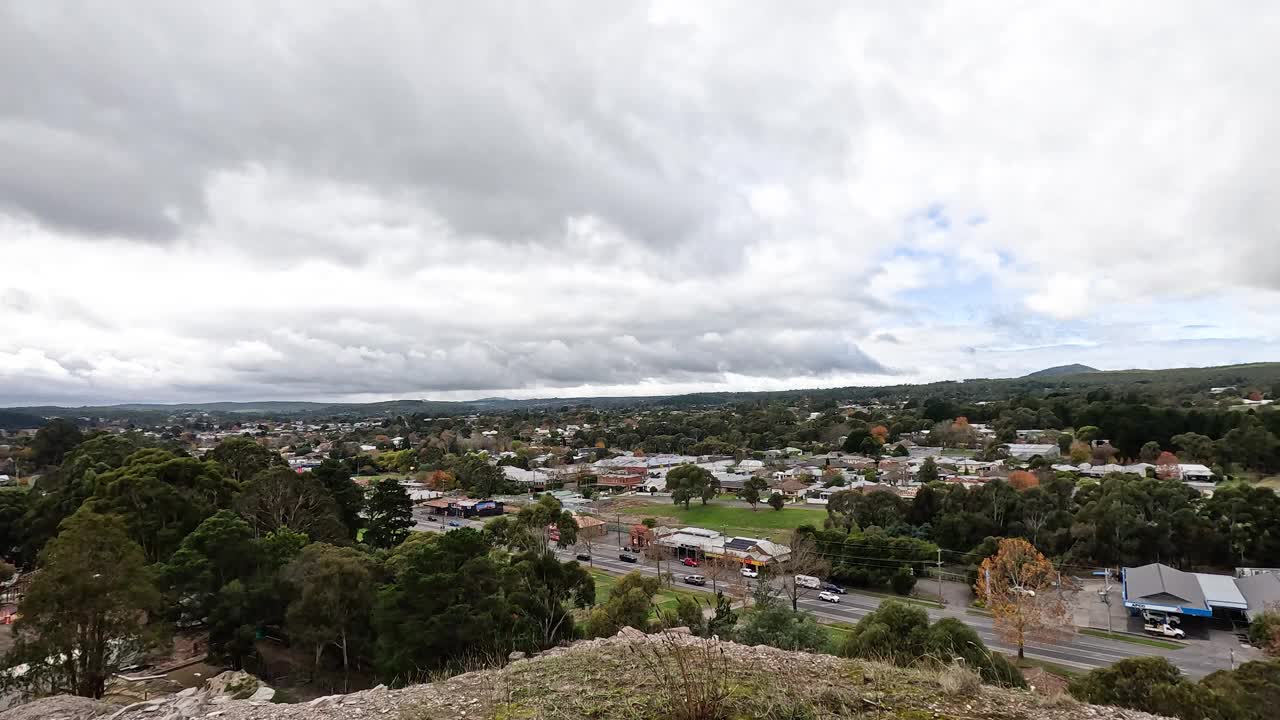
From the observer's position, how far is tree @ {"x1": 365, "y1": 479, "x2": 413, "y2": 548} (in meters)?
32.0

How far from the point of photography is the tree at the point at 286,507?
26.2 meters

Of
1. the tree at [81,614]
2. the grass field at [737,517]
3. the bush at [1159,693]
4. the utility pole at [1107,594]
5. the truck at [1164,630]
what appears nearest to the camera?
the bush at [1159,693]

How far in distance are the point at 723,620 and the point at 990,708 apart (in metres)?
14.2

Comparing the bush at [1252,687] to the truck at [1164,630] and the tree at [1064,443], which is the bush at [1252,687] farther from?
the tree at [1064,443]

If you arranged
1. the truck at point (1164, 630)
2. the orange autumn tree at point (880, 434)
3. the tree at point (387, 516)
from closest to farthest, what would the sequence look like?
the truck at point (1164, 630) < the tree at point (387, 516) < the orange autumn tree at point (880, 434)

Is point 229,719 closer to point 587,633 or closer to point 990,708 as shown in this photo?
point 990,708

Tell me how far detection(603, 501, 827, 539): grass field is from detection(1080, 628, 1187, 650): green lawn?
59.4 ft

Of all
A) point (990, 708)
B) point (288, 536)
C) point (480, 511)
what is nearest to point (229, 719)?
point (990, 708)

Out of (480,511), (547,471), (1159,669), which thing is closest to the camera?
(1159,669)

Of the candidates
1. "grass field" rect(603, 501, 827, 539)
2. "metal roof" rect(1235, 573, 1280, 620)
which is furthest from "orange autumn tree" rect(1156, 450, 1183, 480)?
"grass field" rect(603, 501, 827, 539)

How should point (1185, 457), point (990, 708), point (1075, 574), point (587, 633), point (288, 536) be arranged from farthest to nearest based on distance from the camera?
point (1185, 457)
point (1075, 574)
point (288, 536)
point (587, 633)
point (990, 708)

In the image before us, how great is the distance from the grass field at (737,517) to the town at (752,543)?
1.08 ft

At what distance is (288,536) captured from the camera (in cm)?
2066

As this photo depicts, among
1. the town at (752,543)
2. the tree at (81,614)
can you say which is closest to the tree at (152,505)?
the town at (752,543)
